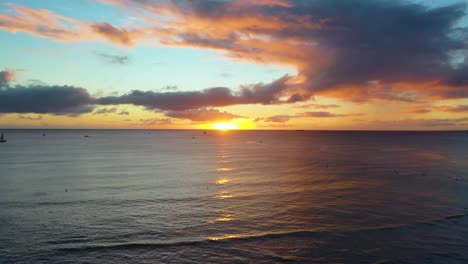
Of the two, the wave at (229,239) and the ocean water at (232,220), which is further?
the wave at (229,239)

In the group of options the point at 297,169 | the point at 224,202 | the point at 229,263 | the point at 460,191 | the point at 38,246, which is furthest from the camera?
the point at 297,169

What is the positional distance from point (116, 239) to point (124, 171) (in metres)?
49.2

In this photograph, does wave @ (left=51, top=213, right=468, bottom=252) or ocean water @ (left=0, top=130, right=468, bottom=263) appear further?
wave @ (left=51, top=213, right=468, bottom=252)

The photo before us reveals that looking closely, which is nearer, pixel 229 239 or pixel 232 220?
pixel 229 239

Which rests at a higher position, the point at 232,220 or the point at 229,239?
the point at 232,220

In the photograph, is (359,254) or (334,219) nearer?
(359,254)

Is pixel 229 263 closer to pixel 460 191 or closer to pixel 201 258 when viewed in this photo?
pixel 201 258

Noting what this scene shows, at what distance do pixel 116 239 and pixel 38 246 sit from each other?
6.82 metres

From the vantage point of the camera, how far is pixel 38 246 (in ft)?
91.6

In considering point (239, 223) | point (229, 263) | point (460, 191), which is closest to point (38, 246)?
point (229, 263)

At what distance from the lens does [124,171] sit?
76312 mm

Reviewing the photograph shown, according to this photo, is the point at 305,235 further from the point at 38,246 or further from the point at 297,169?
the point at 297,169

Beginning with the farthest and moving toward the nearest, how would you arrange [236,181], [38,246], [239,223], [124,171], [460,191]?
[124,171], [236,181], [460,191], [239,223], [38,246]

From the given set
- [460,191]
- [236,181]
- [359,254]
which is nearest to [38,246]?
[359,254]
